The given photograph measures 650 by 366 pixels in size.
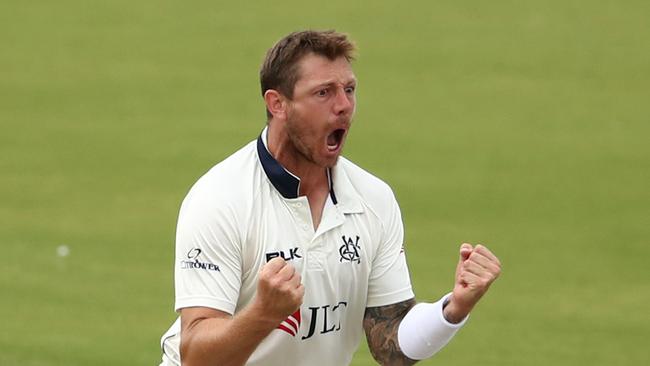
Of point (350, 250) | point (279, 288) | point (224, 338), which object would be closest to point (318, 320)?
point (350, 250)

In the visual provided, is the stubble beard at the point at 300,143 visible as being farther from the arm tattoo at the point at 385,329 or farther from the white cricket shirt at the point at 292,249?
the arm tattoo at the point at 385,329

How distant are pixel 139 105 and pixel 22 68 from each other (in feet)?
5.92

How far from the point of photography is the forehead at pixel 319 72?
6.43 metres

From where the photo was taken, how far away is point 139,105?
16.5 metres

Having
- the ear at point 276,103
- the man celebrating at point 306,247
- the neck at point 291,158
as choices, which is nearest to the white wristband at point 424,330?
the man celebrating at point 306,247

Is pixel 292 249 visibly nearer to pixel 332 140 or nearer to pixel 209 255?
pixel 209 255

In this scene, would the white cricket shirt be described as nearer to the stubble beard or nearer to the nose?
the stubble beard

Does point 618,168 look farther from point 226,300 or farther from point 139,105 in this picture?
point 226,300

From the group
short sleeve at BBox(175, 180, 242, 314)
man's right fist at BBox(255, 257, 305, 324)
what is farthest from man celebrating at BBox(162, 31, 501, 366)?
man's right fist at BBox(255, 257, 305, 324)

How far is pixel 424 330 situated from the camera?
6.61 meters

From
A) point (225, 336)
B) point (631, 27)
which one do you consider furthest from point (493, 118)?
point (225, 336)

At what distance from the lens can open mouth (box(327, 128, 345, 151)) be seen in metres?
6.48

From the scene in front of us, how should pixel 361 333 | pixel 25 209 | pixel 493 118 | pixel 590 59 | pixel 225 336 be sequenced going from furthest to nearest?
pixel 590 59 → pixel 493 118 → pixel 25 209 → pixel 361 333 → pixel 225 336

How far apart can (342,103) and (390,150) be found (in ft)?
29.0
